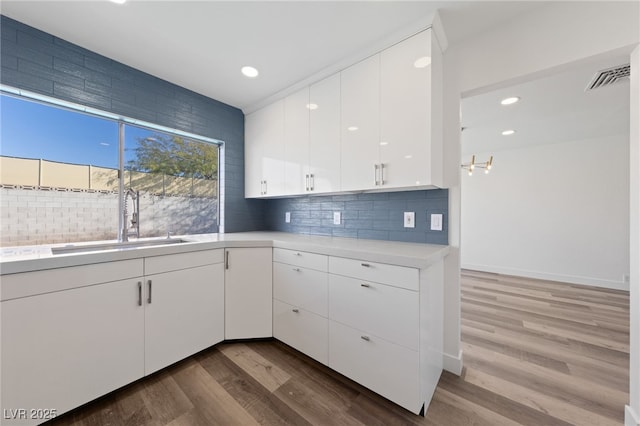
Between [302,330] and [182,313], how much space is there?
92cm

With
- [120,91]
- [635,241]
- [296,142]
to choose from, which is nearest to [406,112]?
[296,142]

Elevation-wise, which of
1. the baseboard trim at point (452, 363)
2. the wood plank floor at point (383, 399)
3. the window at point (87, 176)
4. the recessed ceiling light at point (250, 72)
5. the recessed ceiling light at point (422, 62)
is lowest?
the wood plank floor at point (383, 399)

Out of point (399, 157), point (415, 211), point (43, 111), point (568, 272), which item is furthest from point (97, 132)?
point (568, 272)

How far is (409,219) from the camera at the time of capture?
6.42 feet

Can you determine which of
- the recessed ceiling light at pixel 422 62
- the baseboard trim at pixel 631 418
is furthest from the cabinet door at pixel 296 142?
the baseboard trim at pixel 631 418

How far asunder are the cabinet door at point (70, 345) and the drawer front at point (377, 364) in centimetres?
133

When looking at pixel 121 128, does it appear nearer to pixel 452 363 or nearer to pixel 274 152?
pixel 274 152

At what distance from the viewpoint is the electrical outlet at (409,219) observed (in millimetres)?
1938

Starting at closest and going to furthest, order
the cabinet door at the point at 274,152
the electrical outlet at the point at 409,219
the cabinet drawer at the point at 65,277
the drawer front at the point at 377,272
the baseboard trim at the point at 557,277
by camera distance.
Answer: the cabinet drawer at the point at 65,277 → the drawer front at the point at 377,272 → the electrical outlet at the point at 409,219 → the cabinet door at the point at 274,152 → the baseboard trim at the point at 557,277

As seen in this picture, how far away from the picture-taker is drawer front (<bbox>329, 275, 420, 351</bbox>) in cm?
134

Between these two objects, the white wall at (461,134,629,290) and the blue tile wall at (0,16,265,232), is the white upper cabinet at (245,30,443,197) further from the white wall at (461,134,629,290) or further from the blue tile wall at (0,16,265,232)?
the white wall at (461,134,629,290)

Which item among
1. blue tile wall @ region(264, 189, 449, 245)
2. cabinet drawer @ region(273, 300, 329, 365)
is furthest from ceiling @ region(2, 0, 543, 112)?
cabinet drawer @ region(273, 300, 329, 365)

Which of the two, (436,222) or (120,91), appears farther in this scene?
→ (120,91)

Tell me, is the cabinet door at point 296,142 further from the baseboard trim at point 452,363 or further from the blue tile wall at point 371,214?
the baseboard trim at point 452,363
